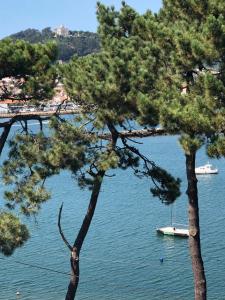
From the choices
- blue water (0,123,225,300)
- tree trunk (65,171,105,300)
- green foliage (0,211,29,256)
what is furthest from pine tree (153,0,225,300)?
blue water (0,123,225,300)

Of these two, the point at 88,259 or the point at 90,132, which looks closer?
the point at 90,132

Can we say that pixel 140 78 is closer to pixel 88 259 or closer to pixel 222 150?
pixel 222 150

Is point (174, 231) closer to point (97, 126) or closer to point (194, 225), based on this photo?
point (194, 225)

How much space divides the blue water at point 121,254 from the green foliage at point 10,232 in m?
10.7

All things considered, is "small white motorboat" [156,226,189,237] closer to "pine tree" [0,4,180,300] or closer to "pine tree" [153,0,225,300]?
"pine tree" [0,4,180,300]

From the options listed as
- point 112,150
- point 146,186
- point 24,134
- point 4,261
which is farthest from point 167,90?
point 146,186

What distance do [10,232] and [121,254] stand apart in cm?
1771

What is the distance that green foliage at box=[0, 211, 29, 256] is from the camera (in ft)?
35.4

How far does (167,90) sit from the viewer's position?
10.9 m

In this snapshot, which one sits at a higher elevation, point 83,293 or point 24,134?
point 24,134

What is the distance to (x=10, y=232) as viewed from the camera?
35.5 feet

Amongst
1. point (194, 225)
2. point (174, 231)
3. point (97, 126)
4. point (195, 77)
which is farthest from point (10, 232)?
point (174, 231)

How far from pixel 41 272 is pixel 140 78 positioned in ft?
56.8

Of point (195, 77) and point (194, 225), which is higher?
point (195, 77)
